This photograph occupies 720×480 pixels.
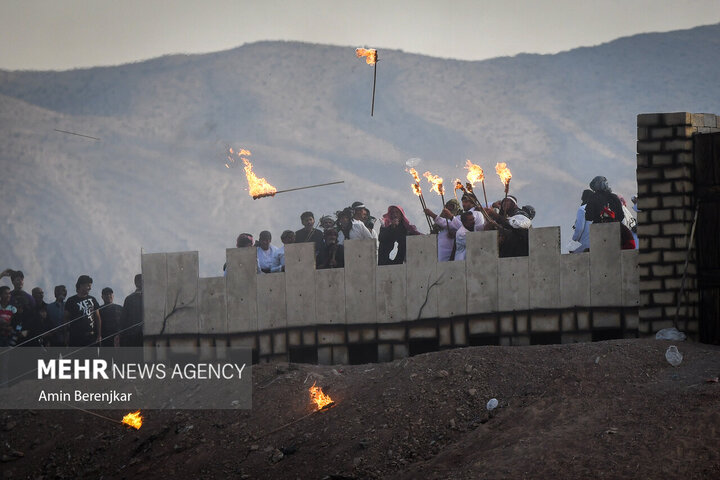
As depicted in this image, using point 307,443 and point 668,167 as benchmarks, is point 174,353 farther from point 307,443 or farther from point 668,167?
point 668,167

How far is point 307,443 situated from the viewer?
1080 centimetres

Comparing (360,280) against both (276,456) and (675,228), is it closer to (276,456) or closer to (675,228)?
(276,456)

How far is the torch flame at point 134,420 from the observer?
1304 cm

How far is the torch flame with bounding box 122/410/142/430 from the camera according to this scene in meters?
13.0

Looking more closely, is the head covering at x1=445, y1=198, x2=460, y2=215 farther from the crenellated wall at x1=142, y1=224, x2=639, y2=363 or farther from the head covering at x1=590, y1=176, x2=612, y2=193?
the head covering at x1=590, y1=176, x2=612, y2=193

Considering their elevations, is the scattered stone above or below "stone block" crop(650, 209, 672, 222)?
below

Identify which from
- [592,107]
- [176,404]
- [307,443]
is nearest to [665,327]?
[307,443]

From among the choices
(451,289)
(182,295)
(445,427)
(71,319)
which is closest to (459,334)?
(451,289)

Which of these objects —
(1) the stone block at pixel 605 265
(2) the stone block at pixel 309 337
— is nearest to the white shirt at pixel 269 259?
(2) the stone block at pixel 309 337

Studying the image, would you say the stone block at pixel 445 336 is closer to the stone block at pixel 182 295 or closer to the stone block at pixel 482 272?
the stone block at pixel 482 272

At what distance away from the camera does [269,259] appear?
1428 cm

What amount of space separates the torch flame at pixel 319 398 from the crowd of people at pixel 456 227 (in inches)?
82.3

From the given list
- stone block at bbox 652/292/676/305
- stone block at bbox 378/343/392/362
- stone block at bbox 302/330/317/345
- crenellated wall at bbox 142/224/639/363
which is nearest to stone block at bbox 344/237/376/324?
crenellated wall at bbox 142/224/639/363

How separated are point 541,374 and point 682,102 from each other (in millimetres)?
63731
